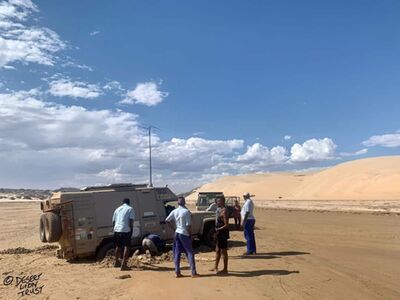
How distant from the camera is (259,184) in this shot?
123 m

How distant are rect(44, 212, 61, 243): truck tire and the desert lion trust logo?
1.63m

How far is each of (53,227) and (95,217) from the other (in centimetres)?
127

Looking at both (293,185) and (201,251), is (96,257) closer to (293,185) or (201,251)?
(201,251)

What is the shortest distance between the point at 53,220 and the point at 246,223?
19.2 feet

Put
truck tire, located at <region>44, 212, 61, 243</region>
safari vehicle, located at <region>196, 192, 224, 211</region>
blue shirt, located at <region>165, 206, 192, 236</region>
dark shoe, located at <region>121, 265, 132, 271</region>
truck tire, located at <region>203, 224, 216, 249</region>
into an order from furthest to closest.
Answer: safari vehicle, located at <region>196, 192, 224, 211</region>, truck tire, located at <region>203, 224, 216, 249</region>, truck tire, located at <region>44, 212, 61, 243</region>, dark shoe, located at <region>121, 265, 132, 271</region>, blue shirt, located at <region>165, 206, 192, 236</region>

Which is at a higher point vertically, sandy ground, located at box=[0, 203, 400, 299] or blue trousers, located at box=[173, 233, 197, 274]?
blue trousers, located at box=[173, 233, 197, 274]

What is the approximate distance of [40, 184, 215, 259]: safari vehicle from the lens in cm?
1448

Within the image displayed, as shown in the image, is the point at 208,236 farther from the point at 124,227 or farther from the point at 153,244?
the point at 124,227

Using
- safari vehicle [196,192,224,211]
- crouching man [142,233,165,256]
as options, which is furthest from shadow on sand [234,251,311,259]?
safari vehicle [196,192,224,211]

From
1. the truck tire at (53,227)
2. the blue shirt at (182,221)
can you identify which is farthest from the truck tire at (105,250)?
the blue shirt at (182,221)

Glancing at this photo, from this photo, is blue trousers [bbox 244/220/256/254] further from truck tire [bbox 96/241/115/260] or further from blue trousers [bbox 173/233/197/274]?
truck tire [bbox 96/241/115/260]

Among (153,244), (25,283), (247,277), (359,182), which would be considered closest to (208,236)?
(153,244)

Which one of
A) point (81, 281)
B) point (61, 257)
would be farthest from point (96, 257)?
point (81, 281)

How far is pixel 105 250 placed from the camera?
48.8 ft
